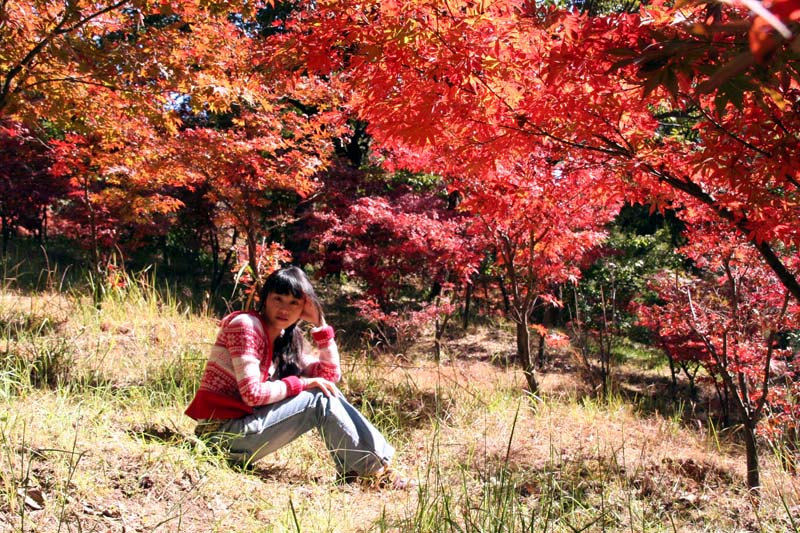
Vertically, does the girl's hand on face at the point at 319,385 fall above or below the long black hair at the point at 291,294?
below

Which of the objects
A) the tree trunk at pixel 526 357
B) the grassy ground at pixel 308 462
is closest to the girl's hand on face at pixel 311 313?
the grassy ground at pixel 308 462

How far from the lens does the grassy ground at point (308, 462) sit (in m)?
2.07

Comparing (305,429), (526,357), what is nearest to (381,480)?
(305,429)

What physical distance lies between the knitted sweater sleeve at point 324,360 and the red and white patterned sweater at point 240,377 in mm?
279

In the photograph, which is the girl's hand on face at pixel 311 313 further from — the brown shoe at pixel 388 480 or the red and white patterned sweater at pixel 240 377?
the brown shoe at pixel 388 480

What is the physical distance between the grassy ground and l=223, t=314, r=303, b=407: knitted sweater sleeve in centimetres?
32

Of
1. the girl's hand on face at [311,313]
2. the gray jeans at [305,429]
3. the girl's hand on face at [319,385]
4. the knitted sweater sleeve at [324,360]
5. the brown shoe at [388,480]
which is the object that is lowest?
the brown shoe at [388,480]

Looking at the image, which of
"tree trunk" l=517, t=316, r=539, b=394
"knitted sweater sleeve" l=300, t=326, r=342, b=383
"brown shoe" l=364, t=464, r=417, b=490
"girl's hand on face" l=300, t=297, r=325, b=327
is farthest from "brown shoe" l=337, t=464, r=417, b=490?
"tree trunk" l=517, t=316, r=539, b=394

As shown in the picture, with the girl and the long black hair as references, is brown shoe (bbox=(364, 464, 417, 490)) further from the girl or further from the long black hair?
the long black hair

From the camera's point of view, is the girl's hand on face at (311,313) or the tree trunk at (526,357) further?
the tree trunk at (526,357)

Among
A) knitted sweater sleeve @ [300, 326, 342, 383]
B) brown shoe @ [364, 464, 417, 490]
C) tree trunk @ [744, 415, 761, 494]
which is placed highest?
knitted sweater sleeve @ [300, 326, 342, 383]

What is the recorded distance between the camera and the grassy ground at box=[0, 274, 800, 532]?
207 cm

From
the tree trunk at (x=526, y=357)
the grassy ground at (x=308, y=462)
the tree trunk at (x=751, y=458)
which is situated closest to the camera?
the grassy ground at (x=308, y=462)

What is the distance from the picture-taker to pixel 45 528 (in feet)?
6.08
